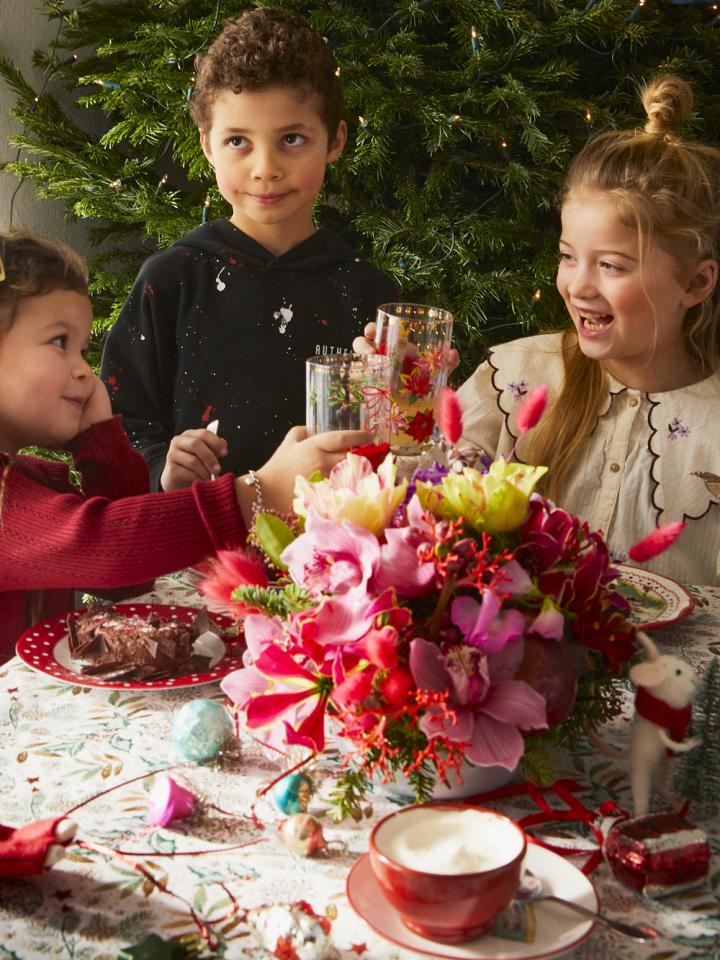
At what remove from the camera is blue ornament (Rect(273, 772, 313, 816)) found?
86 cm

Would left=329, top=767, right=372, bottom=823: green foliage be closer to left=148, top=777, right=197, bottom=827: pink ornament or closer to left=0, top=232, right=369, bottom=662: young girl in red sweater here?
left=148, top=777, right=197, bottom=827: pink ornament

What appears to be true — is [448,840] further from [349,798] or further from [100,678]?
[100,678]

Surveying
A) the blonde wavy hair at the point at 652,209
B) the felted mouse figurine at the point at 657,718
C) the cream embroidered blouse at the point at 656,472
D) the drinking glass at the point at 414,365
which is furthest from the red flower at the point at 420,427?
the blonde wavy hair at the point at 652,209

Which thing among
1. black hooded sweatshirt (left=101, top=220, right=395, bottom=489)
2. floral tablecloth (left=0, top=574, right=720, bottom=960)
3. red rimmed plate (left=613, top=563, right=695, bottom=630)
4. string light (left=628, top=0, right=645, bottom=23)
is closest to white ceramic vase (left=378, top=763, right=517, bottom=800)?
floral tablecloth (left=0, top=574, right=720, bottom=960)

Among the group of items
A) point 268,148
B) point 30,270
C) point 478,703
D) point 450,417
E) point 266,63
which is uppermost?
point 266,63

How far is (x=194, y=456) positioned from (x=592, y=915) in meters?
1.13

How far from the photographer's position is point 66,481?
64.2 inches

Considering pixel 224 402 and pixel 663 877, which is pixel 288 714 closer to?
pixel 663 877

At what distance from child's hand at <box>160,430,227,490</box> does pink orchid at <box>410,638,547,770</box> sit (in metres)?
0.95

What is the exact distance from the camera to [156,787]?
0.85m

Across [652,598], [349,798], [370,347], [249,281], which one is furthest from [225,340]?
[349,798]

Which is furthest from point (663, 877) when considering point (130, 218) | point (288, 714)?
point (130, 218)

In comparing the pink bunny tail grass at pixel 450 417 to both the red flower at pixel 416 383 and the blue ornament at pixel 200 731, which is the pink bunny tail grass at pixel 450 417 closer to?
the blue ornament at pixel 200 731

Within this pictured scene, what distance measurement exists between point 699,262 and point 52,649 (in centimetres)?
140
